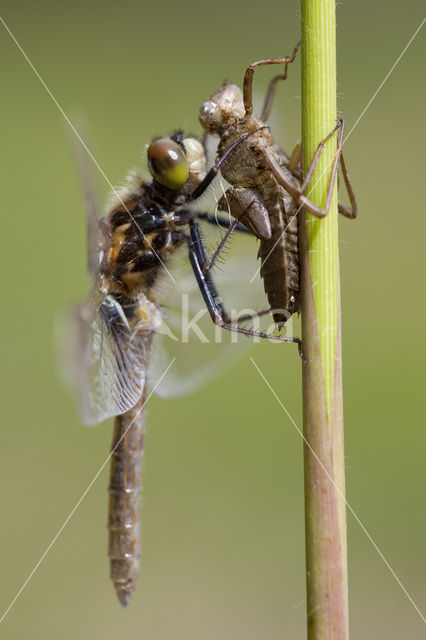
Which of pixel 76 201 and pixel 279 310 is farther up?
pixel 279 310

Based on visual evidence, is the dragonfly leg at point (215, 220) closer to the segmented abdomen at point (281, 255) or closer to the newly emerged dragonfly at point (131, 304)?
the newly emerged dragonfly at point (131, 304)

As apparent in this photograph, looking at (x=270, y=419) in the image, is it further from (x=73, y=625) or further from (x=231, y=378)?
(x=73, y=625)

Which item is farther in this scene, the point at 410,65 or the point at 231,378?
the point at 410,65

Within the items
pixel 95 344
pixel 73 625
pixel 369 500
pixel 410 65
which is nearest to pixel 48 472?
pixel 73 625

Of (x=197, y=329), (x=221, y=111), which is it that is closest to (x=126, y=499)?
(x=197, y=329)

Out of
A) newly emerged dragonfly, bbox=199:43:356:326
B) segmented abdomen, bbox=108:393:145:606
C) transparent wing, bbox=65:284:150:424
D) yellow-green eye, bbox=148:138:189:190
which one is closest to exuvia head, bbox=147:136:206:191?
yellow-green eye, bbox=148:138:189:190

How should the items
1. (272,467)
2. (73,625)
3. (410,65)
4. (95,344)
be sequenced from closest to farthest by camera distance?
(95,344), (73,625), (272,467), (410,65)

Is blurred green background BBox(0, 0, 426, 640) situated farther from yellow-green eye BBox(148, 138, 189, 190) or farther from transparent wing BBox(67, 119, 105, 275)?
transparent wing BBox(67, 119, 105, 275)
